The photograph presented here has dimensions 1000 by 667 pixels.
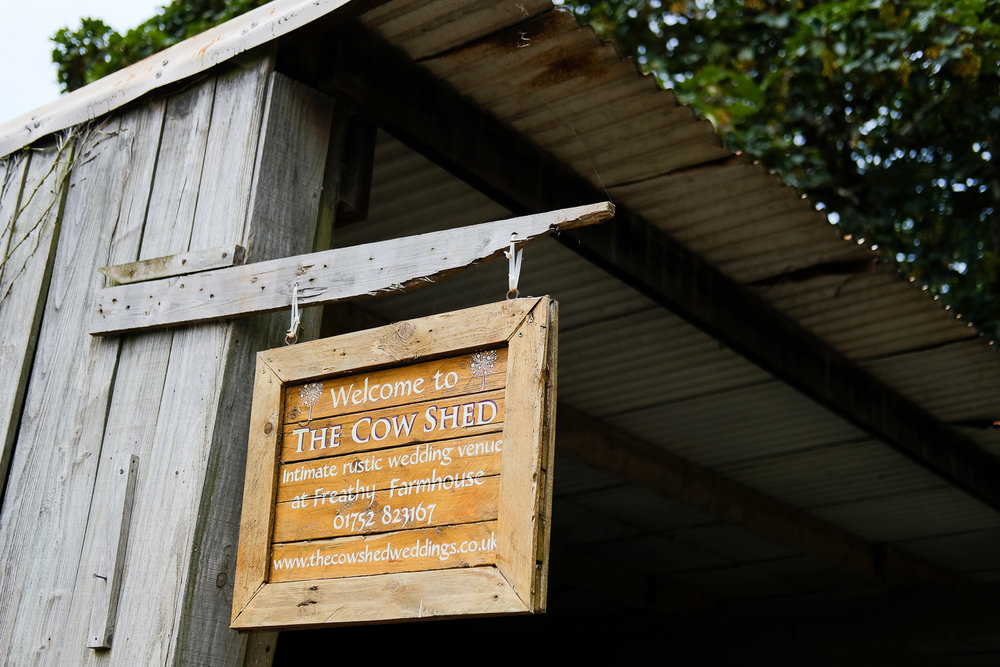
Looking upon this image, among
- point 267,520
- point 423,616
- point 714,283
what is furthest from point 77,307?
point 714,283

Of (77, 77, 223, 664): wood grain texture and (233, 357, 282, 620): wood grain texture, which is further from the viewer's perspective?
(77, 77, 223, 664): wood grain texture

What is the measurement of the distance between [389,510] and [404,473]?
10 cm

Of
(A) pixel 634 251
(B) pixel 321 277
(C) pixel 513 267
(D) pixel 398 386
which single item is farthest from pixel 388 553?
(A) pixel 634 251

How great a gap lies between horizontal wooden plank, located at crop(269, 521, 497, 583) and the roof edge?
1.63 metres

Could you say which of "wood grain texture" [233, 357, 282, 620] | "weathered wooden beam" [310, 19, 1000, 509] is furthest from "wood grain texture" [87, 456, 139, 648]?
"weathered wooden beam" [310, 19, 1000, 509]

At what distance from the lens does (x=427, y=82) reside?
396 centimetres

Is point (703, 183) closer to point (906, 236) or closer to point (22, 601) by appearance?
point (22, 601)

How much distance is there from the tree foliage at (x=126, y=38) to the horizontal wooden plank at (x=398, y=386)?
25.8 ft

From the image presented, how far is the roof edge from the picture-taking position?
3609 mm

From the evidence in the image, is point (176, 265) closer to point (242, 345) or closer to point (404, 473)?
point (242, 345)

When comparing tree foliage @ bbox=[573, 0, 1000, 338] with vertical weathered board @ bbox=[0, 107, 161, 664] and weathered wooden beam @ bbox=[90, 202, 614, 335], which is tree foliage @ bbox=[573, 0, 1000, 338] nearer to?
vertical weathered board @ bbox=[0, 107, 161, 664]

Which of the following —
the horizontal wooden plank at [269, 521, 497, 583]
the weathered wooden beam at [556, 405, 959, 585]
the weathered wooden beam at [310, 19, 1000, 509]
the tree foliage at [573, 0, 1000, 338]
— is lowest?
the horizontal wooden plank at [269, 521, 497, 583]

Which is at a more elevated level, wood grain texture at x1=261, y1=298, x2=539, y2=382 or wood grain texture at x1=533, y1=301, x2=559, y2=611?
wood grain texture at x1=261, y1=298, x2=539, y2=382

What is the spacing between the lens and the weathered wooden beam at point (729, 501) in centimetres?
667
